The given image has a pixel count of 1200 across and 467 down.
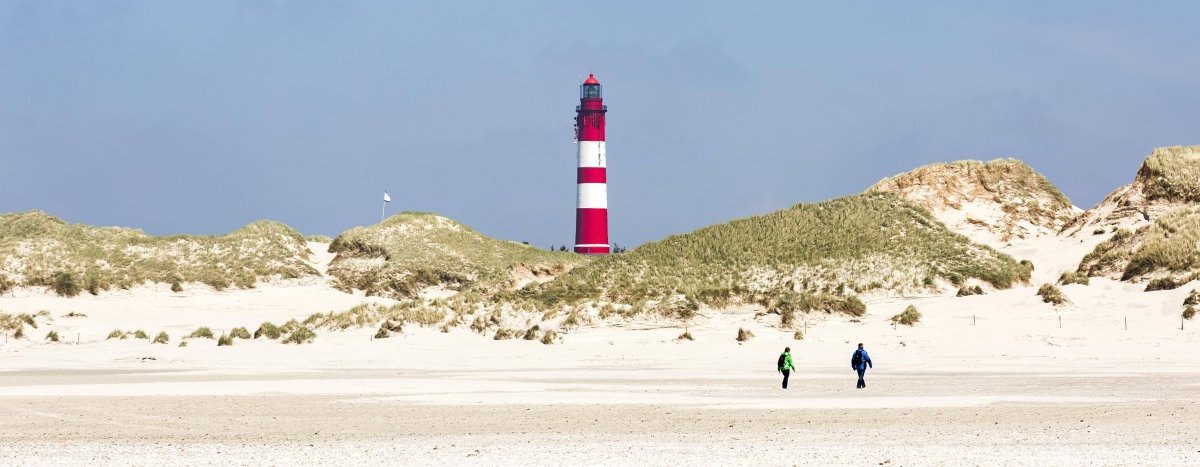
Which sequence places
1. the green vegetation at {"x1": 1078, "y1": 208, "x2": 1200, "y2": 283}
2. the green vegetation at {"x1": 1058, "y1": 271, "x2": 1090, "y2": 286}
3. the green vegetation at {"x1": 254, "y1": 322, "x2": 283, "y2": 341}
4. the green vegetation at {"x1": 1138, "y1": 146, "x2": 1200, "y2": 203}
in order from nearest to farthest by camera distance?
the green vegetation at {"x1": 1078, "y1": 208, "x2": 1200, "y2": 283} → the green vegetation at {"x1": 1058, "y1": 271, "x2": 1090, "y2": 286} → the green vegetation at {"x1": 254, "y1": 322, "x2": 283, "y2": 341} → the green vegetation at {"x1": 1138, "y1": 146, "x2": 1200, "y2": 203}

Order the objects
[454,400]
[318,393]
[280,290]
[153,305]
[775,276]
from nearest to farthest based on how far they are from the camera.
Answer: [454,400], [318,393], [775,276], [153,305], [280,290]

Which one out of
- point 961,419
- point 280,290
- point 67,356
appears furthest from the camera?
point 280,290

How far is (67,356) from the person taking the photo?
3572 centimetres

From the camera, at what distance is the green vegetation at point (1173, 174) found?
1844 inches

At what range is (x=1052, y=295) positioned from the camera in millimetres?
36656

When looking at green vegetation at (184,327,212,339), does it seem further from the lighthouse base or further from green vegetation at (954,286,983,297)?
the lighthouse base

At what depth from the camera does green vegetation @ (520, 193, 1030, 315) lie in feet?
137

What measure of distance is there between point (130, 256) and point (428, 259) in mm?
11744

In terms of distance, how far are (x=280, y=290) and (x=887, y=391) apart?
3577cm

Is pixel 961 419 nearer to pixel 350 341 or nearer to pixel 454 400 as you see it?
pixel 454 400

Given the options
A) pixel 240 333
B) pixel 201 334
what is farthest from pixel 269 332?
pixel 201 334

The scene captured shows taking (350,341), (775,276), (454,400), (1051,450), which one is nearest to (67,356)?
(350,341)

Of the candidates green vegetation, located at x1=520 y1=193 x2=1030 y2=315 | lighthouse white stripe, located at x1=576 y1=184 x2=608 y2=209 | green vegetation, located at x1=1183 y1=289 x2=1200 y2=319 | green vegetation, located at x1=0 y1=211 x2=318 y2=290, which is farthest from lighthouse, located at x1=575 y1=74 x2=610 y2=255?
green vegetation, located at x1=1183 y1=289 x2=1200 y2=319

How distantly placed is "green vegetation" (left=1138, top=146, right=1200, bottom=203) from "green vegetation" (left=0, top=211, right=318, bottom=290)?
31.3m
